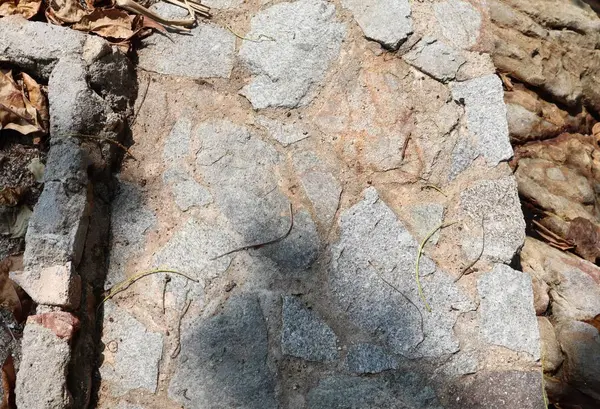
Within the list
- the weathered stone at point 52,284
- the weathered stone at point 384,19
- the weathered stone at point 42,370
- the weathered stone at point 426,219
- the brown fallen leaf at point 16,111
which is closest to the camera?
the weathered stone at point 42,370

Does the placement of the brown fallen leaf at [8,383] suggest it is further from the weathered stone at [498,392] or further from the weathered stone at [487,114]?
the weathered stone at [487,114]

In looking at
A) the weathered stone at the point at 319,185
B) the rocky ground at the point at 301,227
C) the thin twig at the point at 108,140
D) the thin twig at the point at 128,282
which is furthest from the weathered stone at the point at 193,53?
the thin twig at the point at 128,282

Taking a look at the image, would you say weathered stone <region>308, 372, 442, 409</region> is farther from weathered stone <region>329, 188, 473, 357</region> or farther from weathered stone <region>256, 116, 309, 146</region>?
weathered stone <region>256, 116, 309, 146</region>

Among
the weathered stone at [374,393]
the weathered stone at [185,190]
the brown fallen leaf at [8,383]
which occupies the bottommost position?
the brown fallen leaf at [8,383]

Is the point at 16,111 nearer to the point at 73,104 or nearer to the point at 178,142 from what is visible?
the point at 73,104

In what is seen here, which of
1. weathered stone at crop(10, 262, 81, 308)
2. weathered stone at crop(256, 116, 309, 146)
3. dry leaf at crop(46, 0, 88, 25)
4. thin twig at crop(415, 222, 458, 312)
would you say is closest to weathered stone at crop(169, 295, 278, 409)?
weathered stone at crop(10, 262, 81, 308)

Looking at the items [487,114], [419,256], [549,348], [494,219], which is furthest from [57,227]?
[549,348]
